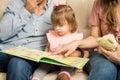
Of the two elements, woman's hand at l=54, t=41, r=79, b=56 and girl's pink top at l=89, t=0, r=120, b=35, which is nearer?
woman's hand at l=54, t=41, r=79, b=56

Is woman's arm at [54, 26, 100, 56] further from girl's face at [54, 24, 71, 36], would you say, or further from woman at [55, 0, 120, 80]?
girl's face at [54, 24, 71, 36]

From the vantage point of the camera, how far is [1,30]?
1.95 m

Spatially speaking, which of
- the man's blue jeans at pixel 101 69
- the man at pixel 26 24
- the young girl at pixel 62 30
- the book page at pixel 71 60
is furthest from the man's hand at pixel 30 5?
the man's blue jeans at pixel 101 69

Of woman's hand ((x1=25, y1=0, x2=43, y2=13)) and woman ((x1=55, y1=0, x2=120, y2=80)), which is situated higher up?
woman's hand ((x1=25, y1=0, x2=43, y2=13))

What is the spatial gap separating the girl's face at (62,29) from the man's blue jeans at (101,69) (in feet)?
0.99

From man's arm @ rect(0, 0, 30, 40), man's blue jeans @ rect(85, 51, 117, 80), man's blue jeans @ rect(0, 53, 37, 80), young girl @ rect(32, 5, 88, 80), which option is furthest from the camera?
man's arm @ rect(0, 0, 30, 40)

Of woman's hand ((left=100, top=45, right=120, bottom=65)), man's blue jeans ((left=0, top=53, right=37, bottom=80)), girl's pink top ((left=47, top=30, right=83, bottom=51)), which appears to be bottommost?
man's blue jeans ((left=0, top=53, right=37, bottom=80))

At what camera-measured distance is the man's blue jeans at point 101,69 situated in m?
1.45

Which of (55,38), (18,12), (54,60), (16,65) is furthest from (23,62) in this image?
(18,12)

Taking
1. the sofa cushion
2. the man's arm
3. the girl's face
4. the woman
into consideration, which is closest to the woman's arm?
the woman

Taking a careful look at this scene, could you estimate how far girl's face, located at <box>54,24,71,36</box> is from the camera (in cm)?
180

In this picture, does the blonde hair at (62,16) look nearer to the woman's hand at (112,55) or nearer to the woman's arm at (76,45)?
the woman's arm at (76,45)

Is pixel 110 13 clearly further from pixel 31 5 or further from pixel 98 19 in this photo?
pixel 31 5

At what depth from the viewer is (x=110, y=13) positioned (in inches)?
69.3
